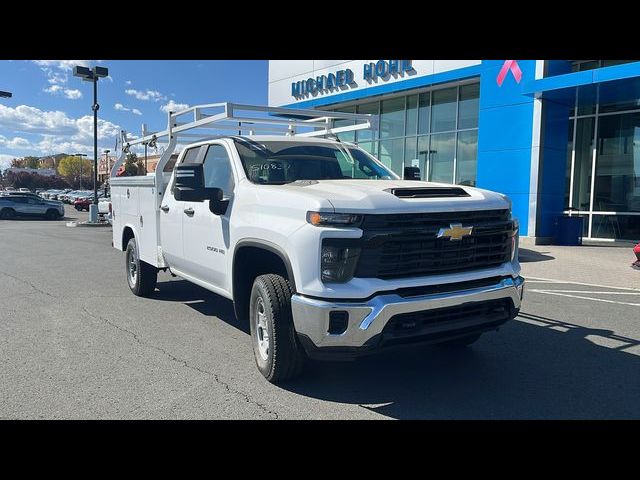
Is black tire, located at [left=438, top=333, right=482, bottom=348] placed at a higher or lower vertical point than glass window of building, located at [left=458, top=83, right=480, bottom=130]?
lower

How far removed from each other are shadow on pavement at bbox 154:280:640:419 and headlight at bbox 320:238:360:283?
1.04m

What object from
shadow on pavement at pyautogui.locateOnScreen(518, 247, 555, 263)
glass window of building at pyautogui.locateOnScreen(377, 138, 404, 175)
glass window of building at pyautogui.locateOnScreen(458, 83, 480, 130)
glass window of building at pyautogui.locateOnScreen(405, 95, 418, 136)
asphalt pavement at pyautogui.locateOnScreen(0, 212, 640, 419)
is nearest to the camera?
asphalt pavement at pyautogui.locateOnScreen(0, 212, 640, 419)

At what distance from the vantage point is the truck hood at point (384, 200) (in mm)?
3732

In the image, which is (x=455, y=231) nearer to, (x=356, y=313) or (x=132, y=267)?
(x=356, y=313)

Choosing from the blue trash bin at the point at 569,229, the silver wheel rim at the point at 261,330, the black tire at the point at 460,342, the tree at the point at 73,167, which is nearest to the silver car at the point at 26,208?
the blue trash bin at the point at 569,229

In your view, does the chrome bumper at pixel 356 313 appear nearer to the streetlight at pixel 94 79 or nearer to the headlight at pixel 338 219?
the headlight at pixel 338 219

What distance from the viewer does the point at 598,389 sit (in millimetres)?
4266

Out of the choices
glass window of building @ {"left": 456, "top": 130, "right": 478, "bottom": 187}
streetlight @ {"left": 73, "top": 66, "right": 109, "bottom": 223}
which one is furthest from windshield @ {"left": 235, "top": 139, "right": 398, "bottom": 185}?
streetlight @ {"left": 73, "top": 66, "right": 109, "bottom": 223}

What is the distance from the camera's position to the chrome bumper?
361 cm

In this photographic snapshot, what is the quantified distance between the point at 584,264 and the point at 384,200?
9909 mm

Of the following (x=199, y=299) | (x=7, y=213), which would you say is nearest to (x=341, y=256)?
(x=199, y=299)

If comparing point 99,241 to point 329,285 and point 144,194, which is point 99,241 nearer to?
point 144,194

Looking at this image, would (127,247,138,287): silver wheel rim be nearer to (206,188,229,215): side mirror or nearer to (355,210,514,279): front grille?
(206,188,229,215): side mirror
